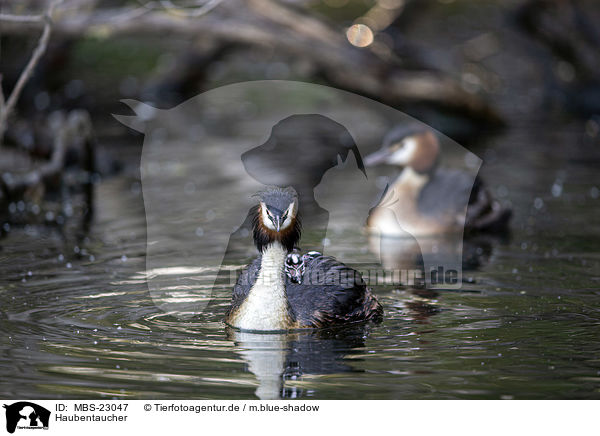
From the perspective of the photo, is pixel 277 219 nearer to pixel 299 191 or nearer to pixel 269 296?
pixel 269 296

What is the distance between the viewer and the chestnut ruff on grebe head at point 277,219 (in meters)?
6.80

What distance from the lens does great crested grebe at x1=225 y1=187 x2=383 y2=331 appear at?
6.90 metres

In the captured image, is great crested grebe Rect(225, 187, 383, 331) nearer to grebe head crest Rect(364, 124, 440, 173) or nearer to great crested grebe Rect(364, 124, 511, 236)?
great crested grebe Rect(364, 124, 511, 236)

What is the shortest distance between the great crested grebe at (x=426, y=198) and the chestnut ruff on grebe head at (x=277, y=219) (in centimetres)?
411

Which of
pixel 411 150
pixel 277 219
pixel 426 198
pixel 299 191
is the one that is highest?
pixel 411 150

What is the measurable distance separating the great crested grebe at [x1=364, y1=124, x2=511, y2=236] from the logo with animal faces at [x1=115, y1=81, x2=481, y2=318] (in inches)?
0.6

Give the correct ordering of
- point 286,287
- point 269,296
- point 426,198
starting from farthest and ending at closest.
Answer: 1. point 426,198
2. point 286,287
3. point 269,296

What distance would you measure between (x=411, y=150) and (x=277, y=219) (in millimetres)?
5222

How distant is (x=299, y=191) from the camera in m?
Result: 13.1

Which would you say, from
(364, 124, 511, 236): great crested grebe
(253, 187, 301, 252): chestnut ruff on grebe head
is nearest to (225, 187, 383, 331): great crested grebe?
(253, 187, 301, 252): chestnut ruff on grebe head
